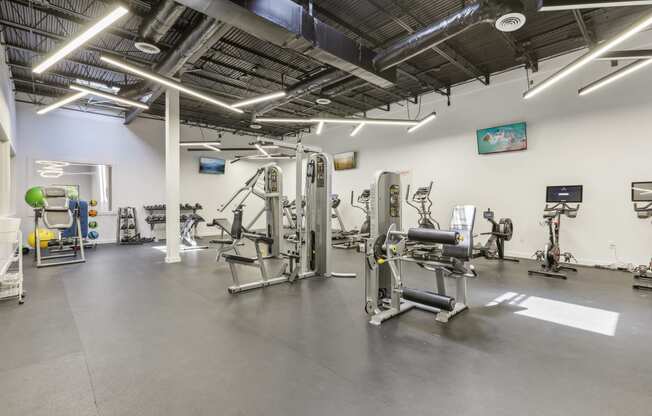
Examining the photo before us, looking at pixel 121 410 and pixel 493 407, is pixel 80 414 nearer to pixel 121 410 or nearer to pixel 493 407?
pixel 121 410

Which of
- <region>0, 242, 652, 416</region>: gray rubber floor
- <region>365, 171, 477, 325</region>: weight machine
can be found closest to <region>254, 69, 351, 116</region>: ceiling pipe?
<region>365, 171, 477, 325</region>: weight machine

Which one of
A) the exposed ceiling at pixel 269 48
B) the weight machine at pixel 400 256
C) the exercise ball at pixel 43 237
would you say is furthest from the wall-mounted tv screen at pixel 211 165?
the weight machine at pixel 400 256

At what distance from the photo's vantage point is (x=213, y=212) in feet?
40.5

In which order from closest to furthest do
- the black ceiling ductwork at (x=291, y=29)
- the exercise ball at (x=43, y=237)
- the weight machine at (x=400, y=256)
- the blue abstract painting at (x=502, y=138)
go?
the weight machine at (x=400, y=256)
the black ceiling ductwork at (x=291, y=29)
the blue abstract painting at (x=502, y=138)
the exercise ball at (x=43, y=237)

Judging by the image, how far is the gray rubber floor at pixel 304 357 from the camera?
1931 millimetres

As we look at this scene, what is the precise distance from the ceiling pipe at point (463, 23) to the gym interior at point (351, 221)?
4cm

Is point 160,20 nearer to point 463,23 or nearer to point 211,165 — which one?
point 463,23

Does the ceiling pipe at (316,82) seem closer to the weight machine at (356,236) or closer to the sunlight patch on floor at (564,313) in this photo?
the weight machine at (356,236)

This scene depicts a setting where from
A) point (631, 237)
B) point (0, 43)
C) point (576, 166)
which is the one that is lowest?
point (631, 237)

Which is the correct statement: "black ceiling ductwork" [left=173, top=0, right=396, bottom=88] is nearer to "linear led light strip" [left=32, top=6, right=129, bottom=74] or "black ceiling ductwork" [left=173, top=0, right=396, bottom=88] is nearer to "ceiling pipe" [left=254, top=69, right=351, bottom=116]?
"linear led light strip" [left=32, top=6, right=129, bottom=74]

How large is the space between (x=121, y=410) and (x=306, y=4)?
5177mm

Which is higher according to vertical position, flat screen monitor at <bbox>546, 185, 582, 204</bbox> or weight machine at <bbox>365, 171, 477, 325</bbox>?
flat screen monitor at <bbox>546, 185, 582, 204</bbox>

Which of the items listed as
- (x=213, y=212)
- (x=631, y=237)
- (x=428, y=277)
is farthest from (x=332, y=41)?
(x=213, y=212)

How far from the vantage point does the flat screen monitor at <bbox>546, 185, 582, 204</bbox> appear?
5.80 metres
